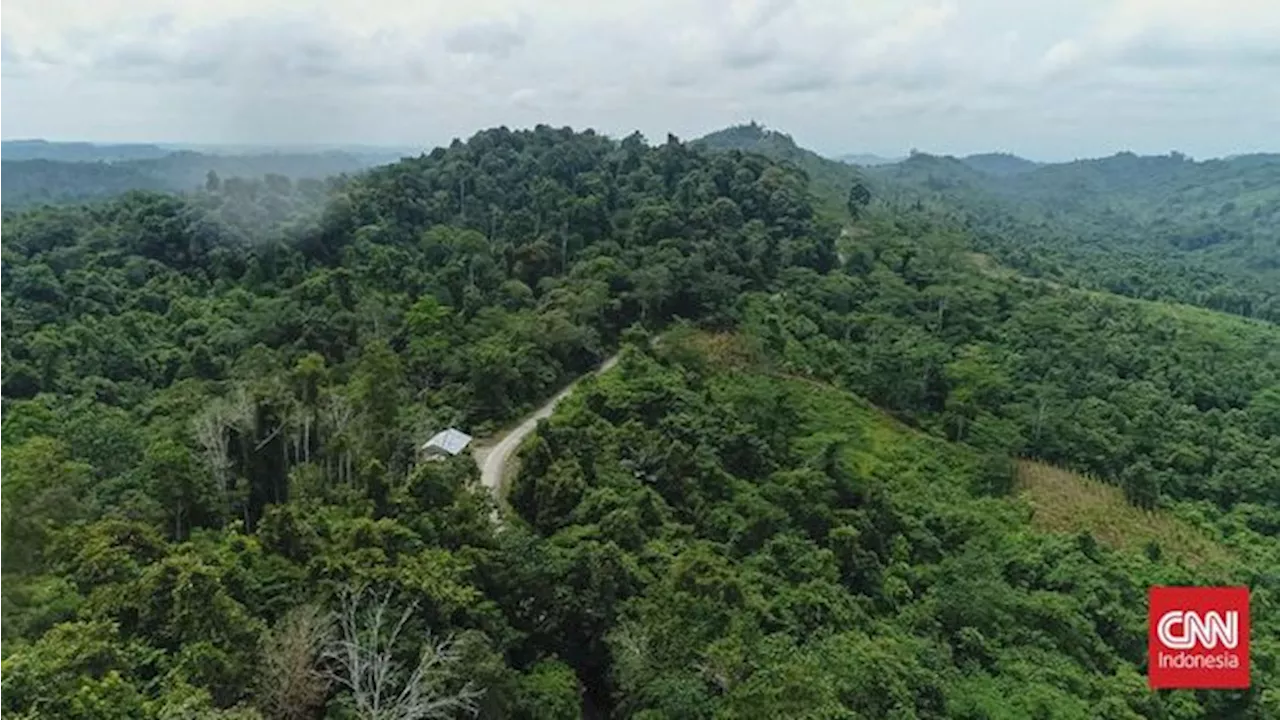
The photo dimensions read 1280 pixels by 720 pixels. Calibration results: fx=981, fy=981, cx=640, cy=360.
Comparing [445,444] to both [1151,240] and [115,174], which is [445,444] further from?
[115,174]

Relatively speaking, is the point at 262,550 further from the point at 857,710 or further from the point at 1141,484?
the point at 1141,484

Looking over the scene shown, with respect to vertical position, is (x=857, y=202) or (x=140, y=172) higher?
(x=140, y=172)

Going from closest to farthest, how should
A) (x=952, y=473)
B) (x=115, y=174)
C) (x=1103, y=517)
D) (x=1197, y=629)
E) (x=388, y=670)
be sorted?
(x=388, y=670) → (x=1197, y=629) → (x=1103, y=517) → (x=952, y=473) → (x=115, y=174)

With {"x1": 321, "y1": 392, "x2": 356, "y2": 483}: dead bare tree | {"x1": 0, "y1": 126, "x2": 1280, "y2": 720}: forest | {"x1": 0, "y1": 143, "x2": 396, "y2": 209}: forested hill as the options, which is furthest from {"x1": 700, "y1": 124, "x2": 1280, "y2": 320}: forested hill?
{"x1": 321, "y1": 392, "x2": 356, "y2": 483}: dead bare tree

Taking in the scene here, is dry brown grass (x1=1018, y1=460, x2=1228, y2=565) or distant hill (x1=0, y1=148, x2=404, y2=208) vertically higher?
distant hill (x1=0, y1=148, x2=404, y2=208)

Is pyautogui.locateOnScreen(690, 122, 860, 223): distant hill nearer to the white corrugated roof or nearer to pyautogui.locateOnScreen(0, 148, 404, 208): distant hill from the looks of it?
pyautogui.locateOnScreen(0, 148, 404, 208): distant hill

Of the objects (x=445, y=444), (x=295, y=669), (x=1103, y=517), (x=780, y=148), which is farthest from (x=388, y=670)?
(x=780, y=148)

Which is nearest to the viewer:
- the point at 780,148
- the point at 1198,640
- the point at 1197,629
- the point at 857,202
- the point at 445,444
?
the point at 1197,629

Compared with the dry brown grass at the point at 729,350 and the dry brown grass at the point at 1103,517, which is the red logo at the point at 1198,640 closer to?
the dry brown grass at the point at 1103,517
